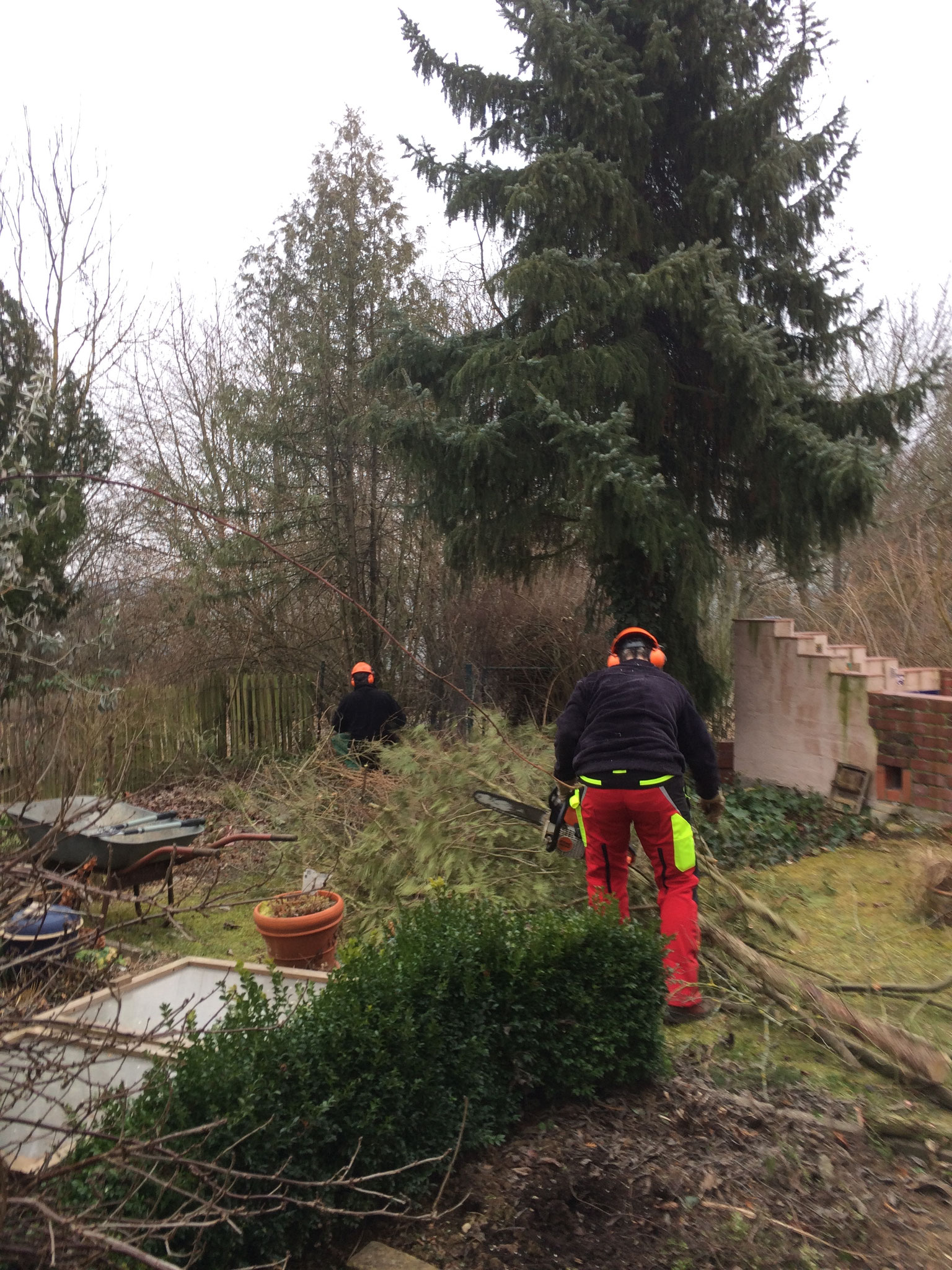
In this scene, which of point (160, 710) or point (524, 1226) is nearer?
point (524, 1226)

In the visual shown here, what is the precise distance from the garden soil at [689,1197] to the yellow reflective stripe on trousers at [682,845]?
1.24 m

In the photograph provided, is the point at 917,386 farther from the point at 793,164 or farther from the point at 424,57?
the point at 424,57

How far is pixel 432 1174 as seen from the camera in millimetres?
2990

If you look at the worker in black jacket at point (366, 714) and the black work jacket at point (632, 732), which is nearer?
the black work jacket at point (632, 732)

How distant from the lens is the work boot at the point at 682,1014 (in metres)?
4.42

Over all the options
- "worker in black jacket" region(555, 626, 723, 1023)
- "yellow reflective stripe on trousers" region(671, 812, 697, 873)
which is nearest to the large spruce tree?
"worker in black jacket" region(555, 626, 723, 1023)

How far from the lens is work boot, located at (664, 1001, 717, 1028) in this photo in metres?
4.42

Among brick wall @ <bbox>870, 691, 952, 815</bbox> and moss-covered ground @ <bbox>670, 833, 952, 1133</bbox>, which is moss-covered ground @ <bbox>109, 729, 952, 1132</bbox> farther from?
brick wall @ <bbox>870, 691, 952, 815</bbox>

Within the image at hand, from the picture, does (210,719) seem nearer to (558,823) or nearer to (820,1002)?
(558,823)

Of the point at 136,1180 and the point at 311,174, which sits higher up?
the point at 311,174

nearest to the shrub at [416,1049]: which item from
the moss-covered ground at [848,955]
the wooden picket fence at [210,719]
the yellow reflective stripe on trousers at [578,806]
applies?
the moss-covered ground at [848,955]

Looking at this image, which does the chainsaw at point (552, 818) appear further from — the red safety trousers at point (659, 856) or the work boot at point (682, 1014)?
the work boot at point (682, 1014)

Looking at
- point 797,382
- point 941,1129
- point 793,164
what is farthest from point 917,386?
point 941,1129

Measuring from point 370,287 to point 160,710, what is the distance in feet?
23.9
